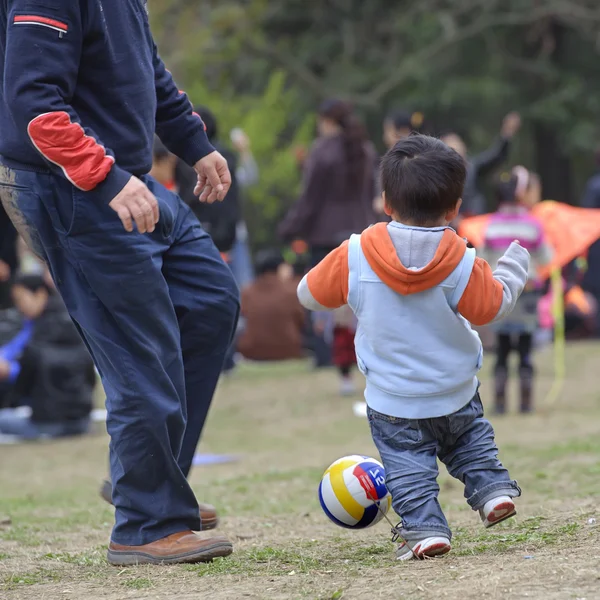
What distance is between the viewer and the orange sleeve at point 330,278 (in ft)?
12.5

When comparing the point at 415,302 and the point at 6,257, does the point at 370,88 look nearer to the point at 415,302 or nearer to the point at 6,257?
the point at 6,257

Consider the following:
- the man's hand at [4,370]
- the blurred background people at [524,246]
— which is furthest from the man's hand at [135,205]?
the man's hand at [4,370]

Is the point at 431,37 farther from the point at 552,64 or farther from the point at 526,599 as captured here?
the point at 526,599

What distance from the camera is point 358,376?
1146 centimetres

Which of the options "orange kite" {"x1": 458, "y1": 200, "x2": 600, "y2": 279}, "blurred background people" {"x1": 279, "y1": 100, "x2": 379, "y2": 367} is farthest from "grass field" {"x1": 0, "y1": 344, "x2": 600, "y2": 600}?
"blurred background people" {"x1": 279, "y1": 100, "x2": 379, "y2": 367}

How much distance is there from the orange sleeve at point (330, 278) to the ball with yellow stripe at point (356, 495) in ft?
2.07

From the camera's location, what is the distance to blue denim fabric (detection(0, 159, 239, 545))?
3754 mm

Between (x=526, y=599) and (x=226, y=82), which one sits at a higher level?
(x=226, y=82)

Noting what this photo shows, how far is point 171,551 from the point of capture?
3830mm

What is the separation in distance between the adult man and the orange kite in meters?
5.64

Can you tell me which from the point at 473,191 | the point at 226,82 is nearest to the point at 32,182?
the point at 473,191

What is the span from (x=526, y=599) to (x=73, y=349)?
6.86 metres

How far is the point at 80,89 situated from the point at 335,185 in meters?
6.56

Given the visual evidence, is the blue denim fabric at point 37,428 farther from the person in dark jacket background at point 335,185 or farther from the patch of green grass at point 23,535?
the patch of green grass at point 23,535
